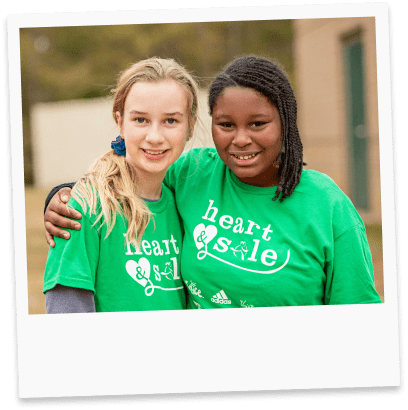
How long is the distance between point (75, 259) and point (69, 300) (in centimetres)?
26

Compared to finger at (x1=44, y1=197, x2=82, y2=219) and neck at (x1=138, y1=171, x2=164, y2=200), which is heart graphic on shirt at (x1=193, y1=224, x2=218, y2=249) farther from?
finger at (x1=44, y1=197, x2=82, y2=219)

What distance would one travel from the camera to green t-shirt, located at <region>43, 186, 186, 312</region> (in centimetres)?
255

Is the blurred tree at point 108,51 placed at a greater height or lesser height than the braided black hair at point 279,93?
greater

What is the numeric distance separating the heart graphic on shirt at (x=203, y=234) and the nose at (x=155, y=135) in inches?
19.3

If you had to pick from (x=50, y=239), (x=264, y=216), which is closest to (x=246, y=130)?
(x=264, y=216)

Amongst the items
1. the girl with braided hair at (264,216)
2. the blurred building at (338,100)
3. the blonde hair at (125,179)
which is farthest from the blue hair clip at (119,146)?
the blurred building at (338,100)

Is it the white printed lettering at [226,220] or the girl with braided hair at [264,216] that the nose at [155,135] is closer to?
the girl with braided hair at [264,216]

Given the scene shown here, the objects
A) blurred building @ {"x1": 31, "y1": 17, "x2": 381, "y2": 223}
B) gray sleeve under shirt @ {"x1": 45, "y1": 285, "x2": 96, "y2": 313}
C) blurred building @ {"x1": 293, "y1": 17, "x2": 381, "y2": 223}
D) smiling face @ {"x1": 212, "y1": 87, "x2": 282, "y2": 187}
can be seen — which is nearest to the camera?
smiling face @ {"x1": 212, "y1": 87, "x2": 282, "y2": 187}

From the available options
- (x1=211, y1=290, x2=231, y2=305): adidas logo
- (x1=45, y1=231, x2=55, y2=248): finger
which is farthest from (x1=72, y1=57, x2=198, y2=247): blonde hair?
(x1=211, y1=290, x2=231, y2=305): adidas logo

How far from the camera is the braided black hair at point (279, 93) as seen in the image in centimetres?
251

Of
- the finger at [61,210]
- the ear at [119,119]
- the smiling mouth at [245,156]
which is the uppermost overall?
the ear at [119,119]

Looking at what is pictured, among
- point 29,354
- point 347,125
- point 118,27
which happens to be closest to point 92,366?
point 29,354

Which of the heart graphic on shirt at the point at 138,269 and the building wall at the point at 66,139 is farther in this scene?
the building wall at the point at 66,139

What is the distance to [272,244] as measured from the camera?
2.62 meters
